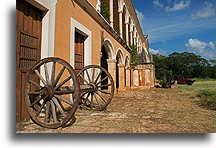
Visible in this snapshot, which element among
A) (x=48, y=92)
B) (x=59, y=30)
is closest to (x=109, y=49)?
(x=59, y=30)

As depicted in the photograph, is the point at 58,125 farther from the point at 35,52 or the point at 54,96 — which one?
the point at 35,52

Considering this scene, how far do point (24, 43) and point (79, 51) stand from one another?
2.12 m

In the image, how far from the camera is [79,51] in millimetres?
4430

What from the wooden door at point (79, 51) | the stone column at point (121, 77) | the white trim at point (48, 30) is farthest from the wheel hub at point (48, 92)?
the stone column at point (121, 77)

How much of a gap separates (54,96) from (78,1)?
2.99 m

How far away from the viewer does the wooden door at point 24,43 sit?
2.26m

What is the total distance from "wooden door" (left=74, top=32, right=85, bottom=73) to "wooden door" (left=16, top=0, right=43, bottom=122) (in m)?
1.58

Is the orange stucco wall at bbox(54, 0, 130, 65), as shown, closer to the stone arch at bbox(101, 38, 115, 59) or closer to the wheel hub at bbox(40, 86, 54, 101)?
the wheel hub at bbox(40, 86, 54, 101)

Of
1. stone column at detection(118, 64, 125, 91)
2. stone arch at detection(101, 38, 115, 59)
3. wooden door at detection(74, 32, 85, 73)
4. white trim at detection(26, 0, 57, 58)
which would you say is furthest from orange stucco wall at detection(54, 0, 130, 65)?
stone column at detection(118, 64, 125, 91)

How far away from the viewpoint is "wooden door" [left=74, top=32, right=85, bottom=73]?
13.9ft

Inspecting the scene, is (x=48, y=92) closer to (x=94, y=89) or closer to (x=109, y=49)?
(x=94, y=89)

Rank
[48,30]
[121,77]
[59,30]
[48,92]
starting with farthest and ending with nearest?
[121,77], [59,30], [48,30], [48,92]

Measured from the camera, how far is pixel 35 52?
8.58 feet

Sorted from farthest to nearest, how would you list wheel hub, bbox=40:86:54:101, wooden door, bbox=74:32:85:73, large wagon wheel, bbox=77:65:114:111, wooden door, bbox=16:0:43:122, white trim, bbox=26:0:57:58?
wooden door, bbox=74:32:85:73 → large wagon wheel, bbox=77:65:114:111 → white trim, bbox=26:0:57:58 → wooden door, bbox=16:0:43:122 → wheel hub, bbox=40:86:54:101
